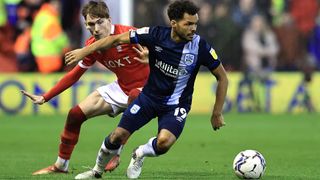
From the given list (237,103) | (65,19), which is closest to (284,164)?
(237,103)

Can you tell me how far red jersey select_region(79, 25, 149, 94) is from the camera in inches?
434

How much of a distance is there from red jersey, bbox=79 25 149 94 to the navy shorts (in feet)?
3.94

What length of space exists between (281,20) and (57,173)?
14810mm

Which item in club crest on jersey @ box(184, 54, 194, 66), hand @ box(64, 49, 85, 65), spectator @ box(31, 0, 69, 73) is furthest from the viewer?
spectator @ box(31, 0, 69, 73)

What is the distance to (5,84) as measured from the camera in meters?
22.8

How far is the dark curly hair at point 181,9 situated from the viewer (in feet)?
31.7

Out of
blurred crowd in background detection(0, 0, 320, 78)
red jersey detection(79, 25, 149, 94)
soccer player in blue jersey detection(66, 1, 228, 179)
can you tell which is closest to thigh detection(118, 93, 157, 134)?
soccer player in blue jersey detection(66, 1, 228, 179)

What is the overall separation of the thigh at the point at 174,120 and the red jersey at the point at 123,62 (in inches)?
54.1

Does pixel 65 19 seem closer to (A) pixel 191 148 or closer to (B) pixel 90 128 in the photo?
(B) pixel 90 128

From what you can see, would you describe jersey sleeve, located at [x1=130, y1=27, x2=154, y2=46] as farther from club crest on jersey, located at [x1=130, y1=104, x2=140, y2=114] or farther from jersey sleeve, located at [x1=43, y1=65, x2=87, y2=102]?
jersey sleeve, located at [x1=43, y1=65, x2=87, y2=102]

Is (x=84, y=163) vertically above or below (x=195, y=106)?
above

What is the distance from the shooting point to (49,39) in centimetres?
2366

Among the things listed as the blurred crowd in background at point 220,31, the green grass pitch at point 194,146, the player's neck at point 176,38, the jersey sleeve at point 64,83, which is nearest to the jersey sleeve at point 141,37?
the player's neck at point 176,38

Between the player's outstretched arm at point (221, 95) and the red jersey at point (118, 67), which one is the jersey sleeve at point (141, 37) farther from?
the red jersey at point (118, 67)
